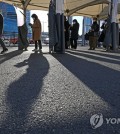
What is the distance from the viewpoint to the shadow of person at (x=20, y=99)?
3.25 m

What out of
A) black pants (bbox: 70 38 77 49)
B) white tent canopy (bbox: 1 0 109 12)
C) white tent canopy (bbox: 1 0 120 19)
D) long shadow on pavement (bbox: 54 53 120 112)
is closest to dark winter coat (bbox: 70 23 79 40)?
black pants (bbox: 70 38 77 49)

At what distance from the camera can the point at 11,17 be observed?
41.4 metres

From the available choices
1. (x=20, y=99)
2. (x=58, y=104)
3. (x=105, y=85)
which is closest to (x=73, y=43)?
(x=105, y=85)

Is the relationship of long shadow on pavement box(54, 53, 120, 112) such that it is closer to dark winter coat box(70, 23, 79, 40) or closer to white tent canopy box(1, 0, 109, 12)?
dark winter coat box(70, 23, 79, 40)

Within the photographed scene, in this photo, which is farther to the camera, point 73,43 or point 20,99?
point 73,43

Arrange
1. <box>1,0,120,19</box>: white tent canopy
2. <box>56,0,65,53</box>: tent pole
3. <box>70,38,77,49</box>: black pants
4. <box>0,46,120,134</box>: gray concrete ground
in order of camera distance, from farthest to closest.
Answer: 1. <box>1,0,120,19</box>: white tent canopy
2. <box>70,38,77,49</box>: black pants
3. <box>56,0,65,53</box>: tent pole
4. <box>0,46,120,134</box>: gray concrete ground

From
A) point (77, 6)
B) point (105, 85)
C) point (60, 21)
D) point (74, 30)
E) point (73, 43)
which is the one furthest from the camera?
point (77, 6)

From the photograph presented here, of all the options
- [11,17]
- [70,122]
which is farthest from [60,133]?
[11,17]

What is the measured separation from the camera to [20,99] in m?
4.52

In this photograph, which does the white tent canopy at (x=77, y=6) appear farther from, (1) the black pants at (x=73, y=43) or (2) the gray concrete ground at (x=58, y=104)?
(2) the gray concrete ground at (x=58, y=104)

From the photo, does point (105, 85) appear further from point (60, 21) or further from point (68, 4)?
point (68, 4)

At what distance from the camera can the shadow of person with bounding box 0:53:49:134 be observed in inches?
128

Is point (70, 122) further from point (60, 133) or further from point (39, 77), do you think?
point (39, 77)

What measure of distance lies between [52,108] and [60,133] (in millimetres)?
935
